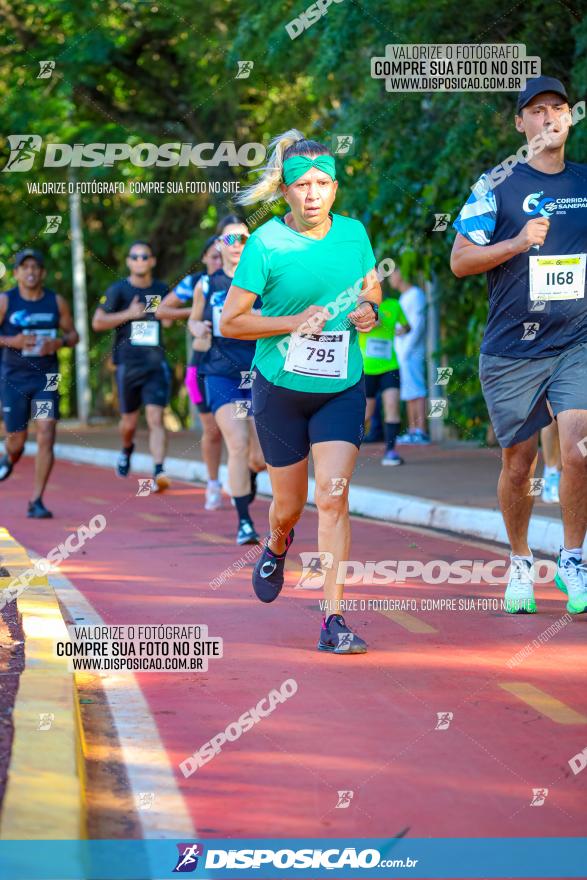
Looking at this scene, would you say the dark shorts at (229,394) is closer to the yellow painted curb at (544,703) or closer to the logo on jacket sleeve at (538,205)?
the logo on jacket sleeve at (538,205)

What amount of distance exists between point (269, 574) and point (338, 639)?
2.92 ft

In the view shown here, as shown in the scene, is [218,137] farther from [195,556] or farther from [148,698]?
[148,698]

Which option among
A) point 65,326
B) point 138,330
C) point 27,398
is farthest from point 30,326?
point 138,330

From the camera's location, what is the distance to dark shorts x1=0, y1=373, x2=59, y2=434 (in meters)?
13.6

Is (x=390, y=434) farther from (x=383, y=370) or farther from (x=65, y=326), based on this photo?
(x=65, y=326)

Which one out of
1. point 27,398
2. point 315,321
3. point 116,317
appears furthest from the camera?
point 116,317

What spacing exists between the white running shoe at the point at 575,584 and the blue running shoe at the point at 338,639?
1.26 metres

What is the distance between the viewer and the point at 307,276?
24.1ft

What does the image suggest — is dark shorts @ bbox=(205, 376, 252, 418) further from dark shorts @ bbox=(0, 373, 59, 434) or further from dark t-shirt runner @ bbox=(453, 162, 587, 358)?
dark t-shirt runner @ bbox=(453, 162, 587, 358)

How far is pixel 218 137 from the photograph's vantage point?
27.2m

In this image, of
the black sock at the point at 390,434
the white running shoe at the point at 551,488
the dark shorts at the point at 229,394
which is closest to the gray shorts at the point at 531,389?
the dark shorts at the point at 229,394

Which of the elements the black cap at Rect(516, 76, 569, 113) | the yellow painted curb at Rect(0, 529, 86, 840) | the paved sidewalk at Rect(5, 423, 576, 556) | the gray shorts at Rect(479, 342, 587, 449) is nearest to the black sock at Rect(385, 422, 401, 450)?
the paved sidewalk at Rect(5, 423, 576, 556)

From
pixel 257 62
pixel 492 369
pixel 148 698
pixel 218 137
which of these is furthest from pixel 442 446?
pixel 148 698

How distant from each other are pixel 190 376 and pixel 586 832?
10694mm
